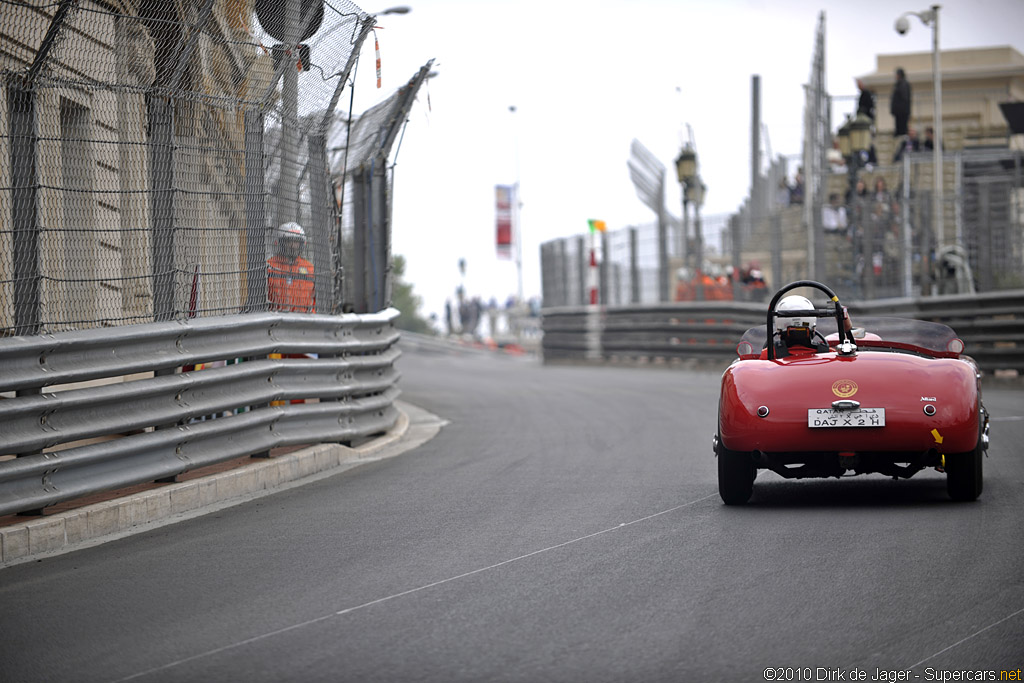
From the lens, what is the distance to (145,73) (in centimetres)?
794

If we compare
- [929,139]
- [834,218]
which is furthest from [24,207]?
[929,139]

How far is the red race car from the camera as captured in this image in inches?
264

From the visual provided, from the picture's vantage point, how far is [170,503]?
24.2 feet

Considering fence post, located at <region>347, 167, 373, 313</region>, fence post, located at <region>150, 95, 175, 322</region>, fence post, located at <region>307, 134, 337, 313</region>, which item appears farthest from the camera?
fence post, located at <region>347, 167, 373, 313</region>

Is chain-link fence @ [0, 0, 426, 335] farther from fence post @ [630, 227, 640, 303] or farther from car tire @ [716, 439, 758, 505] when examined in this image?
fence post @ [630, 227, 640, 303]

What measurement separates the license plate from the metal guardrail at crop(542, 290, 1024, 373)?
458 inches

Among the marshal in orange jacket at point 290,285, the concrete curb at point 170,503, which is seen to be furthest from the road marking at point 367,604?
the marshal in orange jacket at point 290,285

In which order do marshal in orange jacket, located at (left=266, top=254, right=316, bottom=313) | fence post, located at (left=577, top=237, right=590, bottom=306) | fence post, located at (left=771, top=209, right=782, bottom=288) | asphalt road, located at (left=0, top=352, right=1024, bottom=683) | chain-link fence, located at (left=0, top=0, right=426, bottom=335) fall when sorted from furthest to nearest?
1. fence post, located at (left=577, top=237, right=590, bottom=306)
2. fence post, located at (left=771, top=209, right=782, bottom=288)
3. marshal in orange jacket, located at (left=266, top=254, right=316, bottom=313)
4. chain-link fence, located at (left=0, top=0, right=426, bottom=335)
5. asphalt road, located at (left=0, top=352, right=1024, bottom=683)

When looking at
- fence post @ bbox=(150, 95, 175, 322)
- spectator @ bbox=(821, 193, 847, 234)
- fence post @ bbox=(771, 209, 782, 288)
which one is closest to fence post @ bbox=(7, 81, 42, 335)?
fence post @ bbox=(150, 95, 175, 322)

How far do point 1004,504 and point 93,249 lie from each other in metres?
5.15

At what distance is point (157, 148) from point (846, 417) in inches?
164

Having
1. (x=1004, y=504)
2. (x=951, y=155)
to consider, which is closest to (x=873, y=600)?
(x=1004, y=504)

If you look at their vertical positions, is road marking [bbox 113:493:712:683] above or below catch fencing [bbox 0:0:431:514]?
below

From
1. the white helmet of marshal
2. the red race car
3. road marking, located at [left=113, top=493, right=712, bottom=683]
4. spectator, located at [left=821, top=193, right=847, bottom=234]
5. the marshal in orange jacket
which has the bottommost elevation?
road marking, located at [left=113, top=493, right=712, bottom=683]
